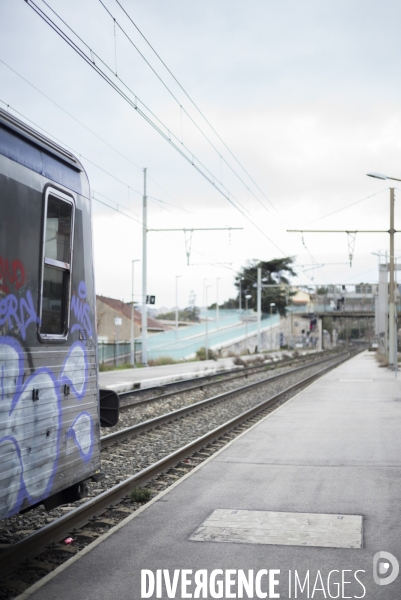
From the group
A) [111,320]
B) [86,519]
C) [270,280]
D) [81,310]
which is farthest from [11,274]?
[270,280]

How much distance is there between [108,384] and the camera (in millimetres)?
24188

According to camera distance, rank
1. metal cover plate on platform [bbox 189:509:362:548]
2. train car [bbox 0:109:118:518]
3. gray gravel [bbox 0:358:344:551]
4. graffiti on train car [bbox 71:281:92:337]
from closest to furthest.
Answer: train car [bbox 0:109:118:518], graffiti on train car [bbox 71:281:92:337], metal cover plate on platform [bbox 189:509:362:548], gray gravel [bbox 0:358:344:551]

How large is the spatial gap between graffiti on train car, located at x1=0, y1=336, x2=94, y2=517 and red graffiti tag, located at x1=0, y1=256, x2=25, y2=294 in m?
0.35

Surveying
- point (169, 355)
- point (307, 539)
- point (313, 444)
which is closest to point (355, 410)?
point (313, 444)

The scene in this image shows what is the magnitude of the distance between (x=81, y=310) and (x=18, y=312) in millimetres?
1277

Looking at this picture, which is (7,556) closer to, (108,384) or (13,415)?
(13,415)

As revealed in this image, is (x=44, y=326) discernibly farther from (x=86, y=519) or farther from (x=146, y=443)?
(x=146, y=443)

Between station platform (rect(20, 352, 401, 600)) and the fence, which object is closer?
station platform (rect(20, 352, 401, 600))

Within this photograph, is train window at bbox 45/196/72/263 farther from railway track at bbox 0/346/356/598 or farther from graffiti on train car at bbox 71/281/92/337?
railway track at bbox 0/346/356/598

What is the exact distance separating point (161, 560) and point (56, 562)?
0.82 m

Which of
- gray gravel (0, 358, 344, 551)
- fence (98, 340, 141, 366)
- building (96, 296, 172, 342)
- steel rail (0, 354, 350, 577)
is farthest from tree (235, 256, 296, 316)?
steel rail (0, 354, 350, 577)

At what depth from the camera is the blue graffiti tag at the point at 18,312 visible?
478 cm

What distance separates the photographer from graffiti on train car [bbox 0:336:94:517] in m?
4.77

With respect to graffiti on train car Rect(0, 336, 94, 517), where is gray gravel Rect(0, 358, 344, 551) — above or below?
below
